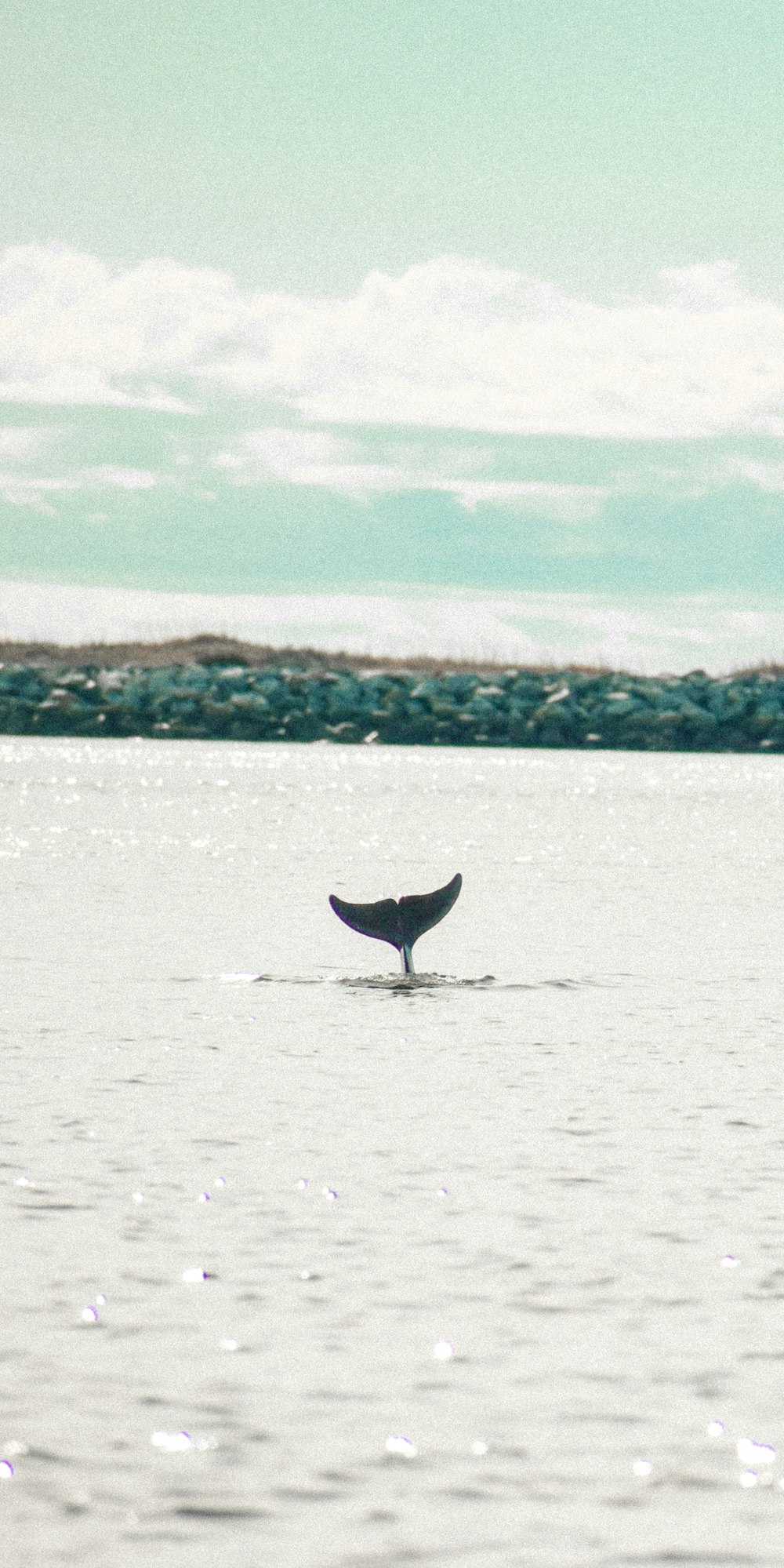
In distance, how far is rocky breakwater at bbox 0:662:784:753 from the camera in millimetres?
74500

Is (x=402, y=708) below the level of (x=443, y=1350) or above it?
above

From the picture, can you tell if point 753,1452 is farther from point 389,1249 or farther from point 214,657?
point 214,657

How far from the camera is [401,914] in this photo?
1455 centimetres

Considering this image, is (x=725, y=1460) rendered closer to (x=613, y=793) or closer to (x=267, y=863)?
(x=267, y=863)

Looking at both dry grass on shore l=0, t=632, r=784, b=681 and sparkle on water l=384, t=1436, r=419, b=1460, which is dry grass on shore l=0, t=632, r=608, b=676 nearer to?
dry grass on shore l=0, t=632, r=784, b=681

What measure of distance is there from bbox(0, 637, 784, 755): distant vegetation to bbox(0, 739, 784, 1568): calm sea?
56893 millimetres

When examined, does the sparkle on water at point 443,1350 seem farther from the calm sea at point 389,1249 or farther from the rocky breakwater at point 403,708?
the rocky breakwater at point 403,708

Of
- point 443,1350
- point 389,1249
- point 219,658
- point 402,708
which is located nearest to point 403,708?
point 402,708

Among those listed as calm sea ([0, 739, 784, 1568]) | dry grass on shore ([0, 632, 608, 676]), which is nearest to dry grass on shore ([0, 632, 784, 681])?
dry grass on shore ([0, 632, 608, 676])

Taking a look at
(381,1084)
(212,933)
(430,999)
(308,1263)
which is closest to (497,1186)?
(308,1263)

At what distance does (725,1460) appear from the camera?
5008 millimetres

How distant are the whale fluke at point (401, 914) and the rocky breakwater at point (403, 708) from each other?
5889cm

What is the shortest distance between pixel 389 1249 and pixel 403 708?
6764cm

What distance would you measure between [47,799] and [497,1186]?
101 ft
